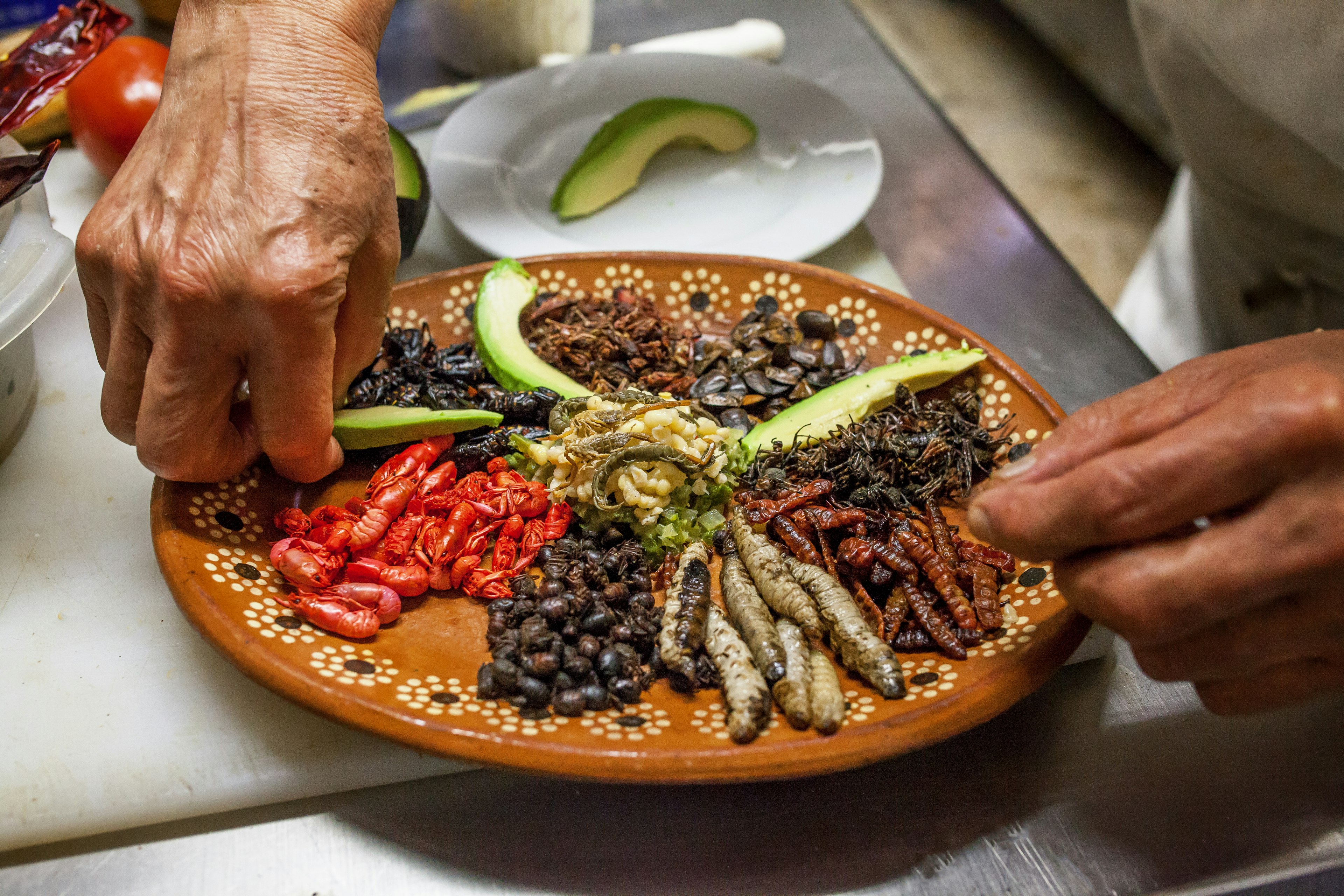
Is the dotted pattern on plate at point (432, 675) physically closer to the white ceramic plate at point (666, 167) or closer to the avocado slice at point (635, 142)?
the white ceramic plate at point (666, 167)

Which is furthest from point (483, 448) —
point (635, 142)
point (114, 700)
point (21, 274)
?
point (635, 142)

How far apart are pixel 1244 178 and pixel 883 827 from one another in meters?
2.41

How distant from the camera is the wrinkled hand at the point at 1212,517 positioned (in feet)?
3.70

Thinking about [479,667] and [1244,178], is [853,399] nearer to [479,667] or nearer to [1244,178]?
[479,667]

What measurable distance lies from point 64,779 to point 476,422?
1.03 metres

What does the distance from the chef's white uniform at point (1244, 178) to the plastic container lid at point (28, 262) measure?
2760 mm

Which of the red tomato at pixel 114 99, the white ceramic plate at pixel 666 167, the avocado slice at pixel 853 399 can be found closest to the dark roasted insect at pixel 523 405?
the avocado slice at pixel 853 399

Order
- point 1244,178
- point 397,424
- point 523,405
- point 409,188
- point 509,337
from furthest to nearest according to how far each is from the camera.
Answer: point 1244,178, point 409,188, point 509,337, point 523,405, point 397,424

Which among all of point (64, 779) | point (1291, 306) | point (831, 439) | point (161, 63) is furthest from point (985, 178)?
point (64, 779)

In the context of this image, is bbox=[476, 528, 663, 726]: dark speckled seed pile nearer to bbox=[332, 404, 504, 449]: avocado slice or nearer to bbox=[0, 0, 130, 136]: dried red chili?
bbox=[332, 404, 504, 449]: avocado slice

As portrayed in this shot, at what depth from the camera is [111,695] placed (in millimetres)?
1666

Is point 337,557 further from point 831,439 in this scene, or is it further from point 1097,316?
point 1097,316

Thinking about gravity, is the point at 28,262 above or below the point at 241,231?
below

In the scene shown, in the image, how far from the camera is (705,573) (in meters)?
1.80
